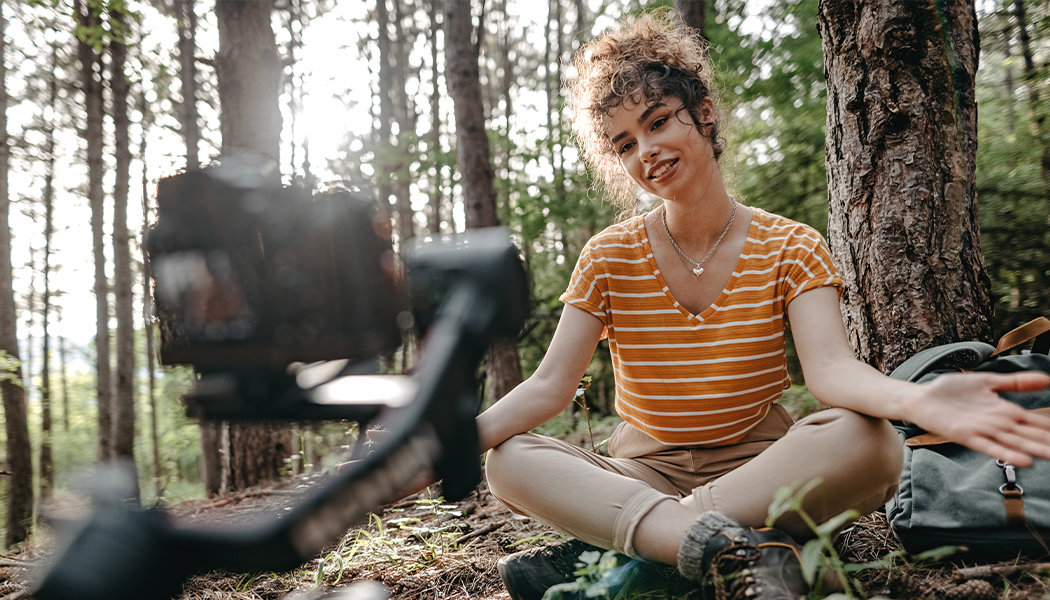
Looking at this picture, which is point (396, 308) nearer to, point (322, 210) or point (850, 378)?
point (322, 210)

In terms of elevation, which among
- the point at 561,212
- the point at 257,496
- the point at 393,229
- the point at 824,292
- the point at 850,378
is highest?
the point at 561,212

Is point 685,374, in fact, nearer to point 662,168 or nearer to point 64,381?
point 662,168

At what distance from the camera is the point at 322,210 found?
2.83ft

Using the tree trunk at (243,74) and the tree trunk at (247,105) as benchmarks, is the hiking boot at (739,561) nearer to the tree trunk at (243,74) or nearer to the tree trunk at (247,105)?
the tree trunk at (247,105)

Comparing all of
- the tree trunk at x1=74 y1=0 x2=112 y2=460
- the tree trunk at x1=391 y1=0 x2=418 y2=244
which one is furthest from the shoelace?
the tree trunk at x1=391 y1=0 x2=418 y2=244

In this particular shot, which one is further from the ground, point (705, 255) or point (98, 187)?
point (98, 187)

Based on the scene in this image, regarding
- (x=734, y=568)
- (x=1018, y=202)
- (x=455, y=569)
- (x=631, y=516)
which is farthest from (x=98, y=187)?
(x=1018, y=202)

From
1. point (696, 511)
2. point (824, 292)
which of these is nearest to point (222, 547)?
point (696, 511)

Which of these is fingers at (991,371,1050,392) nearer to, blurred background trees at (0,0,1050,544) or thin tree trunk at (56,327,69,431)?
blurred background trees at (0,0,1050,544)

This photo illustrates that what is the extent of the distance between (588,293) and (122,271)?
7006 mm

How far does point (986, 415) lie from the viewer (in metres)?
1.07

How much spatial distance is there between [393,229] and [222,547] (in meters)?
0.52

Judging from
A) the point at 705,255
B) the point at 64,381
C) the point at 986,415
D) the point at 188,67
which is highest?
the point at 188,67

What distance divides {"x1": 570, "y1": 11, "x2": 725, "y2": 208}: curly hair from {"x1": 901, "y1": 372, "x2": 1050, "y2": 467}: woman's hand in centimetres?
92
